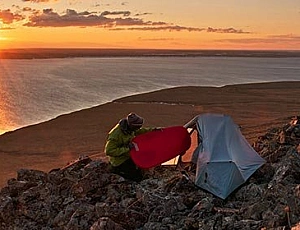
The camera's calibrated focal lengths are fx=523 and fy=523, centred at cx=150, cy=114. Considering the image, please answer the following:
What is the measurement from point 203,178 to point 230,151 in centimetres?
84

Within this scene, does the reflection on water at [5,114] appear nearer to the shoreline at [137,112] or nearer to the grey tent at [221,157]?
the shoreline at [137,112]

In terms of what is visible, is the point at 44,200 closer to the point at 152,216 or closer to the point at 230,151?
the point at 152,216

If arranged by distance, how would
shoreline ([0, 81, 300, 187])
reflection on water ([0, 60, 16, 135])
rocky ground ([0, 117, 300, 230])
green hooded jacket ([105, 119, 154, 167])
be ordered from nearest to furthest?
rocky ground ([0, 117, 300, 230]) → green hooded jacket ([105, 119, 154, 167]) → shoreline ([0, 81, 300, 187]) → reflection on water ([0, 60, 16, 135])

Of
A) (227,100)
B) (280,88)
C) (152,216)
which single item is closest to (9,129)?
(227,100)

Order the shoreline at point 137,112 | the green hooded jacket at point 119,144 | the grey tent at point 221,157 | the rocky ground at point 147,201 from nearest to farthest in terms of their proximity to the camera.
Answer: the rocky ground at point 147,201
the grey tent at point 221,157
the green hooded jacket at point 119,144
the shoreline at point 137,112

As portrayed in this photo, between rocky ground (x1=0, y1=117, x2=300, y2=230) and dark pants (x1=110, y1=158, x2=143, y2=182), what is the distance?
7.9 inches

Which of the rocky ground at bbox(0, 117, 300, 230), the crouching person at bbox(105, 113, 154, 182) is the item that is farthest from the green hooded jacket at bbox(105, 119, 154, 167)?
the rocky ground at bbox(0, 117, 300, 230)

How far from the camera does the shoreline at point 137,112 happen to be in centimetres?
1941

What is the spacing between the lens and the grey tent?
9.29m

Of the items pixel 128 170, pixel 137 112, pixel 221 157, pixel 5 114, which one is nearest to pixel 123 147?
pixel 128 170

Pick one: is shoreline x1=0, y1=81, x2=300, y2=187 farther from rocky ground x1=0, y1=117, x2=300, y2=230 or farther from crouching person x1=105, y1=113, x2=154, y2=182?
crouching person x1=105, y1=113, x2=154, y2=182

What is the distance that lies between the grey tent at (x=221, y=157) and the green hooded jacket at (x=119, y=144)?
1353mm

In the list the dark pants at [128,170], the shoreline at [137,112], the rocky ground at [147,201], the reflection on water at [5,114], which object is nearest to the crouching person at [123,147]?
the dark pants at [128,170]

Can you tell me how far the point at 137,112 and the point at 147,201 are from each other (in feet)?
68.6
